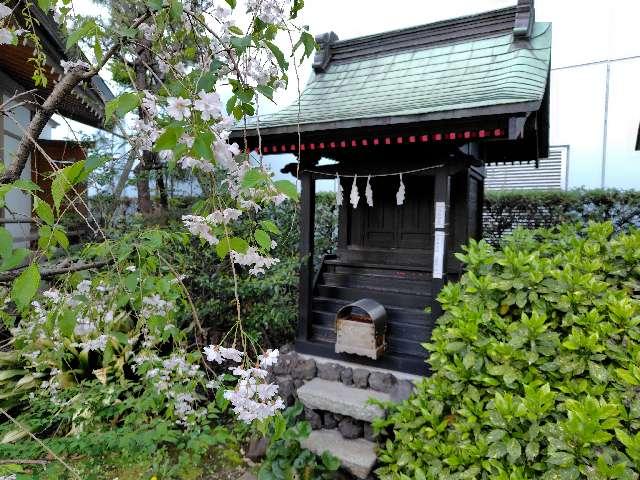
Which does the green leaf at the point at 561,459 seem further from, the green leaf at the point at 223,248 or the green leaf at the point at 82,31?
the green leaf at the point at 82,31

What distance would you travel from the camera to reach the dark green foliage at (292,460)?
3277 millimetres

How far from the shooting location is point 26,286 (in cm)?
107

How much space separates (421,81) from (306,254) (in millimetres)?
2519

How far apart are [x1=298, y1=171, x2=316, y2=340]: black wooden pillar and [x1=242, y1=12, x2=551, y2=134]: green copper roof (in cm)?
84

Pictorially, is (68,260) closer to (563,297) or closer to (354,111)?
(563,297)

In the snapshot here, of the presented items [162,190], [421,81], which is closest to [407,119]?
[421,81]

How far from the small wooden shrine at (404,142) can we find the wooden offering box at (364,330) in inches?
7.3

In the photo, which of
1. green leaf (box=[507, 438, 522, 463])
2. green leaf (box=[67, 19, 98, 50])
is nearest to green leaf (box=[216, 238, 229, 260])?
green leaf (box=[67, 19, 98, 50])

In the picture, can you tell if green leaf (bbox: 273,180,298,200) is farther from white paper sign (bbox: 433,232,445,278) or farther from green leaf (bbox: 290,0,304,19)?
white paper sign (bbox: 433,232,445,278)

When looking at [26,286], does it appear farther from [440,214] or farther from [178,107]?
[440,214]

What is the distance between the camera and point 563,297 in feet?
7.30

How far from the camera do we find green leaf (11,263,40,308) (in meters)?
1.05

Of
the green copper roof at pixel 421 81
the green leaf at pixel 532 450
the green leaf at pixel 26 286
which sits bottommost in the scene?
the green leaf at pixel 532 450

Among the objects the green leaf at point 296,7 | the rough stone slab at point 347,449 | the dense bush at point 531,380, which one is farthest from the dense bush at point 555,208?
the green leaf at point 296,7
